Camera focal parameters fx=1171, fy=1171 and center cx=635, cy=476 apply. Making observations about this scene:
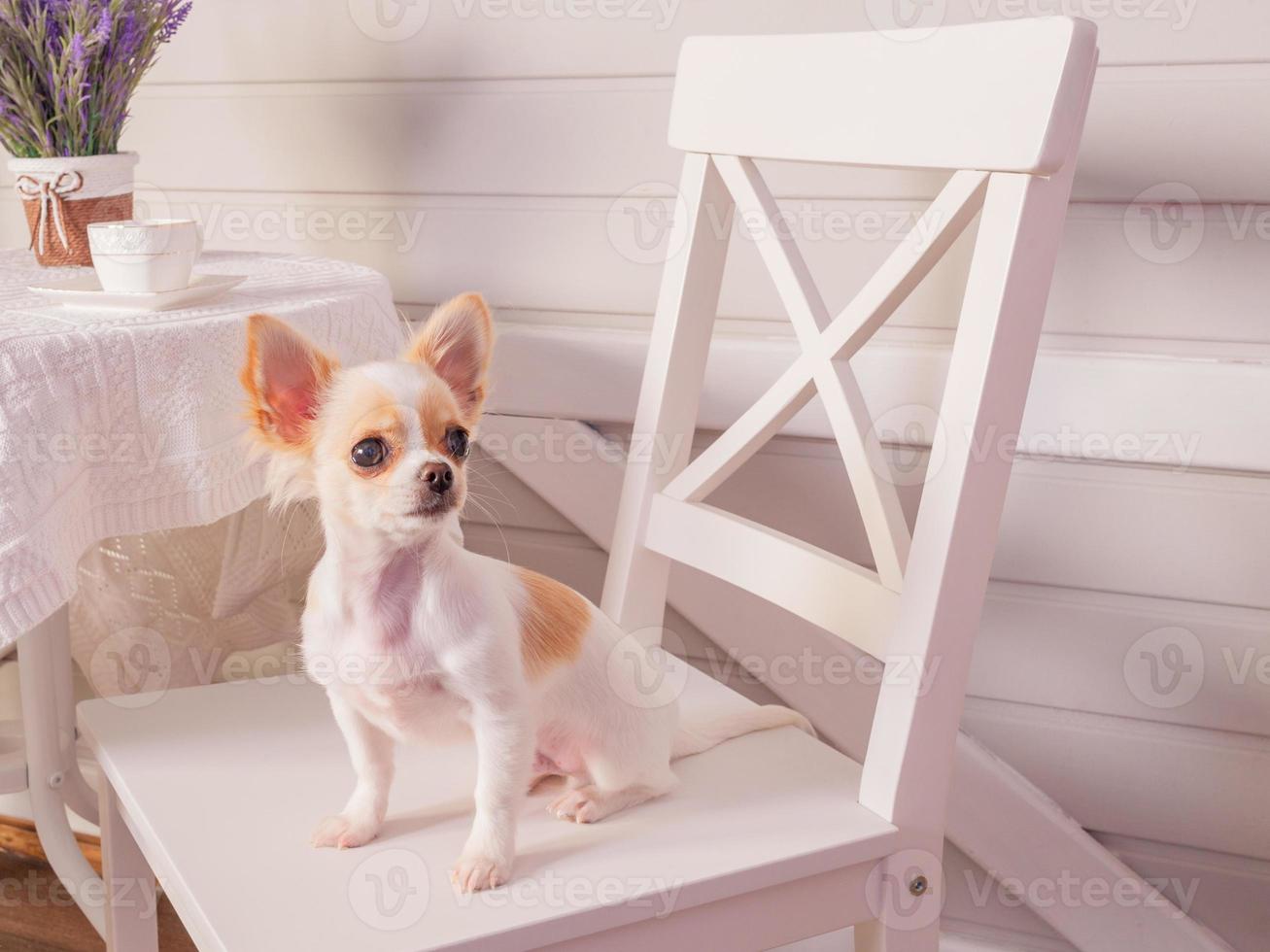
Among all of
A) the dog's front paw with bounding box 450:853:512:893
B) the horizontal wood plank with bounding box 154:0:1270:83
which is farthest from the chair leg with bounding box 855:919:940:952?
the horizontal wood plank with bounding box 154:0:1270:83

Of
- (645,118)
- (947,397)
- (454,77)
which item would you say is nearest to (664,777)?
(947,397)

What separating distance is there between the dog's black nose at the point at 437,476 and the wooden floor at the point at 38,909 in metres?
1.13

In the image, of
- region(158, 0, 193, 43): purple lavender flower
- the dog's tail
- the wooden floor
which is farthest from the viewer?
the wooden floor

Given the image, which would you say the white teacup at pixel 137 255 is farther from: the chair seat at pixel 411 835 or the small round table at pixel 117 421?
the chair seat at pixel 411 835

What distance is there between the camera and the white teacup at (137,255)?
1.07m

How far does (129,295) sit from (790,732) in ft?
2.34

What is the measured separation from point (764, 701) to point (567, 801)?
25.4 inches

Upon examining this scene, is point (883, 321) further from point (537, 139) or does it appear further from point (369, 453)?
point (537, 139)

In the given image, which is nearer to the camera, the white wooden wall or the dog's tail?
the dog's tail

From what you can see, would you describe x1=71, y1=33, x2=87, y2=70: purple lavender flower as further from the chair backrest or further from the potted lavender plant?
the chair backrest

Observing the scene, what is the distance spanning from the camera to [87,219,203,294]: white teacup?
42.2 inches

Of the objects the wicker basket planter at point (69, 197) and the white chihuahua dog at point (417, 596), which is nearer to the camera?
the white chihuahua dog at point (417, 596)

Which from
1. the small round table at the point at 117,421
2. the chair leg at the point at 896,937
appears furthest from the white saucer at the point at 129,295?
the chair leg at the point at 896,937

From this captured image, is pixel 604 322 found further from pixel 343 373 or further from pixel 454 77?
pixel 343 373
